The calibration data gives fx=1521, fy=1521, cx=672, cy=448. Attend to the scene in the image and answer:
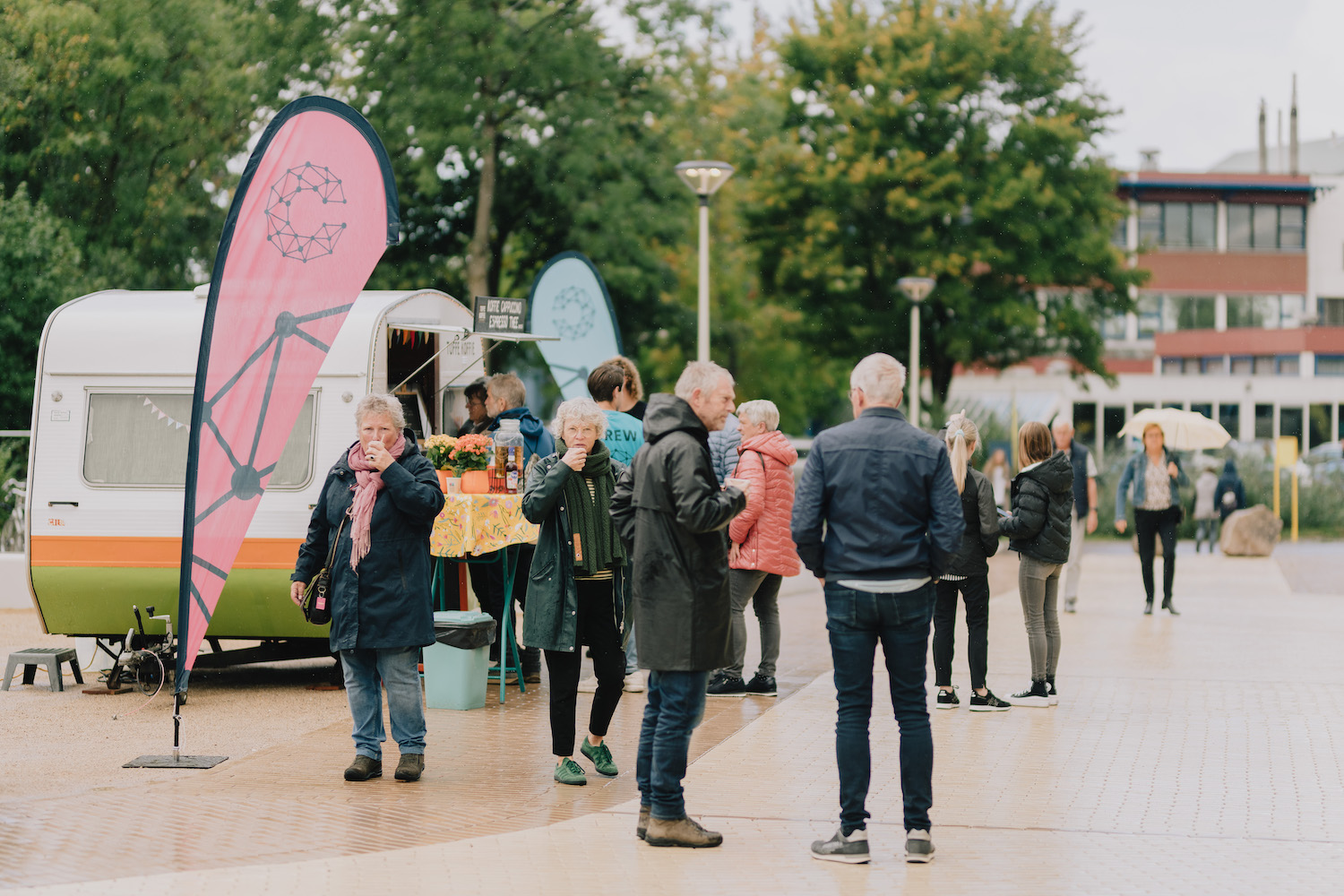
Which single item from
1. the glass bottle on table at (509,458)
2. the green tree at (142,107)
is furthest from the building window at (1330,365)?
the glass bottle on table at (509,458)

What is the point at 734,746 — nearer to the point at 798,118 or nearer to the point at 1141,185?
the point at 798,118

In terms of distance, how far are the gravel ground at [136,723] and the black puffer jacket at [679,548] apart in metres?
2.82

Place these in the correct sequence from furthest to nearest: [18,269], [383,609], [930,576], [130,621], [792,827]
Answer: [18,269]
[130,621]
[383,609]
[792,827]
[930,576]

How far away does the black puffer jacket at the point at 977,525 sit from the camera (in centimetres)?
878

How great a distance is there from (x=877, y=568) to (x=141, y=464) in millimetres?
6124

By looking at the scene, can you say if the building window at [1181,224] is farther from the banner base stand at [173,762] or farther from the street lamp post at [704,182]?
the banner base stand at [173,762]

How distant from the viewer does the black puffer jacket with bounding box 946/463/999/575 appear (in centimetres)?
878

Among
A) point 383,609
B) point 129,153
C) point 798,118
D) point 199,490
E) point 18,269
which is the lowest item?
point 383,609

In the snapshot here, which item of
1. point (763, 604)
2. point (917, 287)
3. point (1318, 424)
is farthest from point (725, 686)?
point (1318, 424)

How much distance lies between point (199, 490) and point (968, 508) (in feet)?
14.0

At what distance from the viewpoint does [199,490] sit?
747 centimetres

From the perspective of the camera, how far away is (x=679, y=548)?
19.2 feet

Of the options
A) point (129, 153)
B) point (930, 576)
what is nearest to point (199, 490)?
point (930, 576)

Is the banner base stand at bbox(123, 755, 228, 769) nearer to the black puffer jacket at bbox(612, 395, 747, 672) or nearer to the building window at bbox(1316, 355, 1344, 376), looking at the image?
the black puffer jacket at bbox(612, 395, 747, 672)
